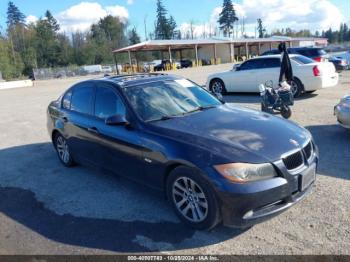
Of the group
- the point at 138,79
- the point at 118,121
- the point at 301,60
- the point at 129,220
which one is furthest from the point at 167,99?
the point at 301,60

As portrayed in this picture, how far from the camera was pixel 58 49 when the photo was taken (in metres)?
90.2

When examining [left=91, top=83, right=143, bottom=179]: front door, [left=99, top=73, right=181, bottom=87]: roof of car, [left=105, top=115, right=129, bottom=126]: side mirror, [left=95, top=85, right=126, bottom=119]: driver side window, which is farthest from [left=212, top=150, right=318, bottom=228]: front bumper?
[left=99, top=73, right=181, bottom=87]: roof of car

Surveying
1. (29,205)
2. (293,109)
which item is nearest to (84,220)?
(29,205)

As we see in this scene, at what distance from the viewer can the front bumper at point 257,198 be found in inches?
127

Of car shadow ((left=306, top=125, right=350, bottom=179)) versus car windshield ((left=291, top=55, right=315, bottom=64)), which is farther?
car windshield ((left=291, top=55, right=315, bottom=64))

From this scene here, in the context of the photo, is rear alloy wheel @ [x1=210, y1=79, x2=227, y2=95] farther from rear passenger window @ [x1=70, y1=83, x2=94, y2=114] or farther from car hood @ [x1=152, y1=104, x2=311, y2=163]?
car hood @ [x1=152, y1=104, x2=311, y2=163]

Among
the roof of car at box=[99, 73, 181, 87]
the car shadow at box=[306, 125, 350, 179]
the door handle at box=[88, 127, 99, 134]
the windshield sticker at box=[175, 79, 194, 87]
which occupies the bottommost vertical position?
the car shadow at box=[306, 125, 350, 179]

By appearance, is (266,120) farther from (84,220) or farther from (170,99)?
(84,220)

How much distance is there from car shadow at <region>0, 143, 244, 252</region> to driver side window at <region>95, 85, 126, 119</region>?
3.07 feet

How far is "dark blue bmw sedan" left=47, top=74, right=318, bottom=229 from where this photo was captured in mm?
3301

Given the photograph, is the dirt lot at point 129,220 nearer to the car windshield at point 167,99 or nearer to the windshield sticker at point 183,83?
the car windshield at point 167,99

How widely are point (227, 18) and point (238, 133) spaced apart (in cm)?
11136

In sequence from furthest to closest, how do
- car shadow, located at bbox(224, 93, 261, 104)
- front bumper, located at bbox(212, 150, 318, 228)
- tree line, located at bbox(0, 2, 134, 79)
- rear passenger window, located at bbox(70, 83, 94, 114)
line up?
tree line, located at bbox(0, 2, 134, 79) → car shadow, located at bbox(224, 93, 261, 104) → rear passenger window, located at bbox(70, 83, 94, 114) → front bumper, located at bbox(212, 150, 318, 228)

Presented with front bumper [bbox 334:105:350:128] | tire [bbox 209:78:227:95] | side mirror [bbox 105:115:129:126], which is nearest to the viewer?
side mirror [bbox 105:115:129:126]
